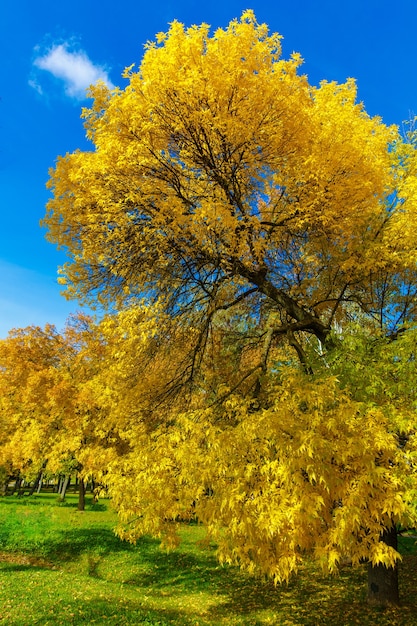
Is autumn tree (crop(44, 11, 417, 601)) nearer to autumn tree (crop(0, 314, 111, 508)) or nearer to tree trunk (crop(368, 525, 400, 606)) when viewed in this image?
tree trunk (crop(368, 525, 400, 606))

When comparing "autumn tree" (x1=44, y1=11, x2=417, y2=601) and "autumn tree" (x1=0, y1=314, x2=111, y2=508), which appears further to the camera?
"autumn tree" (x1=0, y1=314, x2=111, y2=508)

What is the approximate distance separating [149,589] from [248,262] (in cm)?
1033

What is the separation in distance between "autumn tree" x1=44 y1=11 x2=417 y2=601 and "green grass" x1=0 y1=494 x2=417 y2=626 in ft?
6.41

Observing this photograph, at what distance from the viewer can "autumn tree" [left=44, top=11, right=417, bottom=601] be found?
4777mm

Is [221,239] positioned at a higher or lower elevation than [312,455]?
higher

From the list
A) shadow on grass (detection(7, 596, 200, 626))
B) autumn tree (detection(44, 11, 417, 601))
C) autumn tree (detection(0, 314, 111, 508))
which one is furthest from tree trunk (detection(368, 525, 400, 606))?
autumn tree (detection(0, 314, 111, 508))

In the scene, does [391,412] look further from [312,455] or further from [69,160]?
[69,160]

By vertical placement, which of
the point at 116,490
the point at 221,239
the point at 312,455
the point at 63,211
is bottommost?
the point at 116,490

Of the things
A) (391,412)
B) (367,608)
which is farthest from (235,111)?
(367,608)

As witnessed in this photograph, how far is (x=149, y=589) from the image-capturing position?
12172 millimetres

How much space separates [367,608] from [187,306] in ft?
25.0

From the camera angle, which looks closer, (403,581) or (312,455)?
(312,455)

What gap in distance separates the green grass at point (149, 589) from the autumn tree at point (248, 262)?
1952 mm

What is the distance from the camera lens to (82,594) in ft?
31.9
